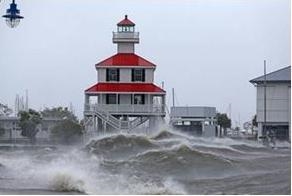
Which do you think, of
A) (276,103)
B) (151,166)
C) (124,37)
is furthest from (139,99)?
(276,103)

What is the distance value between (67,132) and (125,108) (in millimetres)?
927

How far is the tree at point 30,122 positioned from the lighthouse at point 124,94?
2.30 ft

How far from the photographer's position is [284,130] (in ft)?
23.9

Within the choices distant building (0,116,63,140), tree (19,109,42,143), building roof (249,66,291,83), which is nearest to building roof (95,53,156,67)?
distant building (0,116,63,140)

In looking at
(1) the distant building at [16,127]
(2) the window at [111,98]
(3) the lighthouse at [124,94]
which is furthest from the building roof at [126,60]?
(1) the distant building at [16,127]

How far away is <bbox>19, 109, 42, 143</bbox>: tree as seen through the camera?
840 centimetres

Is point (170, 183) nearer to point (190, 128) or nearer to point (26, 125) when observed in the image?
point (190, 128)

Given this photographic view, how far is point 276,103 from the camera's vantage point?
7418 mm

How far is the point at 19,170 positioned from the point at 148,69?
8.06 ft

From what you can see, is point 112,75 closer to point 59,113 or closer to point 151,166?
point 59,113

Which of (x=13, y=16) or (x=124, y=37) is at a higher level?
(x=13, y=16)

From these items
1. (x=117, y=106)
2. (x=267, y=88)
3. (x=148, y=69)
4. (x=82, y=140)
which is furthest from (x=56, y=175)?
(x=267, y=88)

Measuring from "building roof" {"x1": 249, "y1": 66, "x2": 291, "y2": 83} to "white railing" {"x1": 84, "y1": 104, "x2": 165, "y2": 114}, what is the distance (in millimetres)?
1364

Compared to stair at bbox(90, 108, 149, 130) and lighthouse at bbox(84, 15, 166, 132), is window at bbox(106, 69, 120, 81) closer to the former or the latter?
lighthouse at bbox(84, 15, 166, 132)
